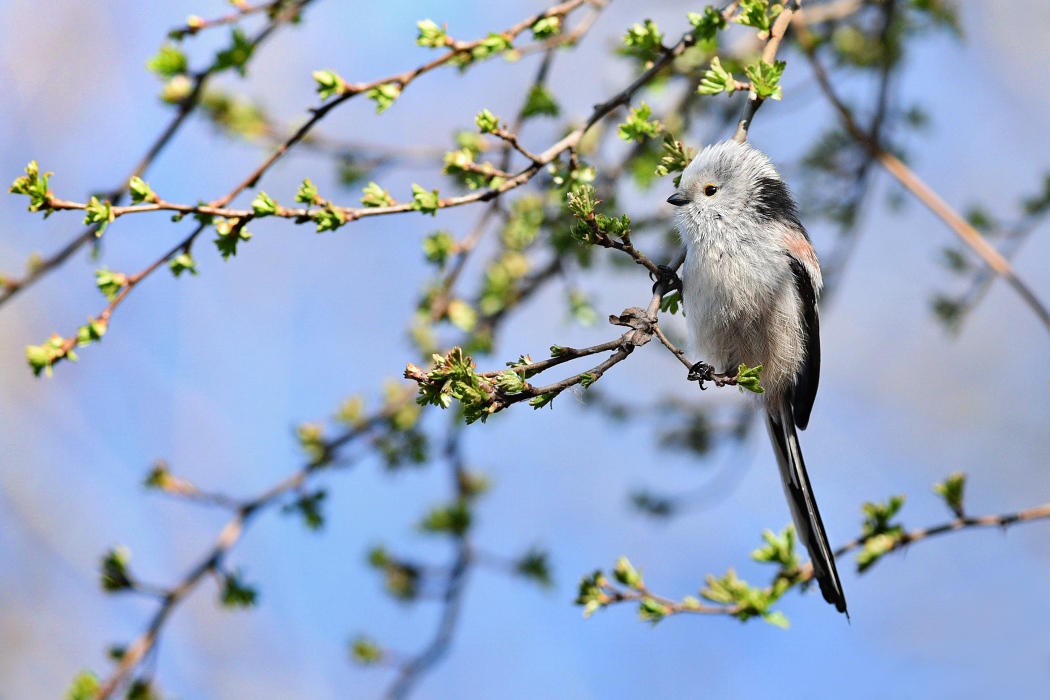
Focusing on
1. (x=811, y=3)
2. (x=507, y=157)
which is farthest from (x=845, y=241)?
(x=507, y=157)

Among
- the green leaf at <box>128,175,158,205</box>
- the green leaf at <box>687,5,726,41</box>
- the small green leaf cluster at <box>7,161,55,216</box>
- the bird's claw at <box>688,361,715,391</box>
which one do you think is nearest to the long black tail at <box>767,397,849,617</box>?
the bird's claw at <box>688,361,715,391</box>

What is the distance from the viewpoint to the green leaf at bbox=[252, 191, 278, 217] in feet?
7.96

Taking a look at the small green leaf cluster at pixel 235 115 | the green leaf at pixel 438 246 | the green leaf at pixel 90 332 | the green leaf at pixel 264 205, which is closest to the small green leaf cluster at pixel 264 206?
the green leaf at pixel 264 205

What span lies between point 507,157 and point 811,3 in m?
2.20

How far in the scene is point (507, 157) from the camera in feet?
10.7

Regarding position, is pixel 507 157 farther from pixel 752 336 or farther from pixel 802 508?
pixel 802 508

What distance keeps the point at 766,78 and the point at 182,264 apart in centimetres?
164

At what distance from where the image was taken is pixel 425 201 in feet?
8.30

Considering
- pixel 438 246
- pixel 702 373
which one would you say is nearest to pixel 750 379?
pixel 702 373

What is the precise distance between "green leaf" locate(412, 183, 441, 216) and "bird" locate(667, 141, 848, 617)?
33.5 inches

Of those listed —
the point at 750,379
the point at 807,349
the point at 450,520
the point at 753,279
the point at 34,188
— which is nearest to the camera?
the point at 750,379

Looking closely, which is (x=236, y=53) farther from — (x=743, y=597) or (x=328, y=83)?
(x=743, y=597)

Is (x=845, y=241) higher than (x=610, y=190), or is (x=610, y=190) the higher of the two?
(x=845, y=241)

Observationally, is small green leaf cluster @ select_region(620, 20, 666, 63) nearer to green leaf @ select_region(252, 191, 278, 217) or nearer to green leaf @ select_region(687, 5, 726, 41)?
green leaf @ select_region(687, 5, 726, 41)
